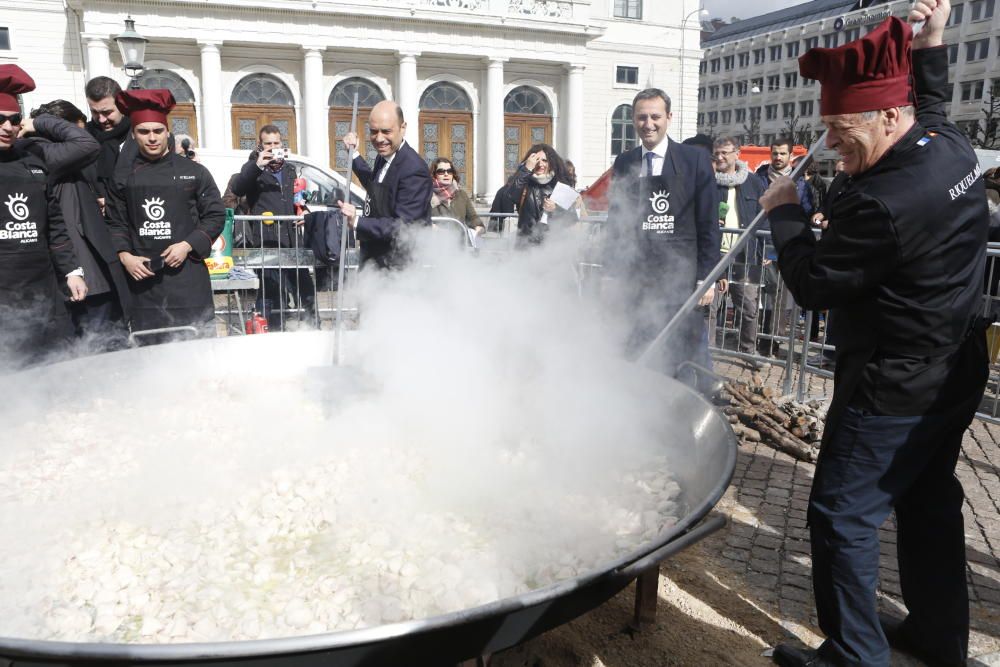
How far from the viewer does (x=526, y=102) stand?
30047mm

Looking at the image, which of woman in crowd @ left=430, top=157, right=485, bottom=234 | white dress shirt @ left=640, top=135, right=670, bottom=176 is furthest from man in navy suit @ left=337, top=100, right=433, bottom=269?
woman in crowd @ left=430, top=157, right=485, bottom=234

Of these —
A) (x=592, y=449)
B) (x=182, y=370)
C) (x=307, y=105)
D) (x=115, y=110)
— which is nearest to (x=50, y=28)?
(x=307, y=105)

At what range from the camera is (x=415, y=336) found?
3859mm

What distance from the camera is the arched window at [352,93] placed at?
A: 26781mm

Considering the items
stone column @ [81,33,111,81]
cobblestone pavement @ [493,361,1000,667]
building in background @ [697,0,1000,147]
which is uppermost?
building in background @ [697,0,1000,147]

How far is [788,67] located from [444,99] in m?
62.1

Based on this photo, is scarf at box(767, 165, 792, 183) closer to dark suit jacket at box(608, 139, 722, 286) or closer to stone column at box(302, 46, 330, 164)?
dark suit jacket at box(608, 139, 722, 286)

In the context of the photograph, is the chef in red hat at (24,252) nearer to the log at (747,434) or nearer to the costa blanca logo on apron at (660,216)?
the costa blanca logo on apron at (660,216)

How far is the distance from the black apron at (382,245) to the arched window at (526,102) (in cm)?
2603

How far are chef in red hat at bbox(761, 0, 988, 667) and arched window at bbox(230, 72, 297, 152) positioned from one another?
2578cm

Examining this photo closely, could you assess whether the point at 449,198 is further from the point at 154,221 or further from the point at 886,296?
the point at 886,296

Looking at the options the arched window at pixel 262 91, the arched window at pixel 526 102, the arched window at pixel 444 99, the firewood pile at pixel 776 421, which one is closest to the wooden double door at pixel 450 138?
the arched window at pixel 444 99

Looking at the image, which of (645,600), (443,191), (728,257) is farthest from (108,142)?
(645,600)

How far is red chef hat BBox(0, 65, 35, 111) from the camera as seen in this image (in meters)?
3.89
